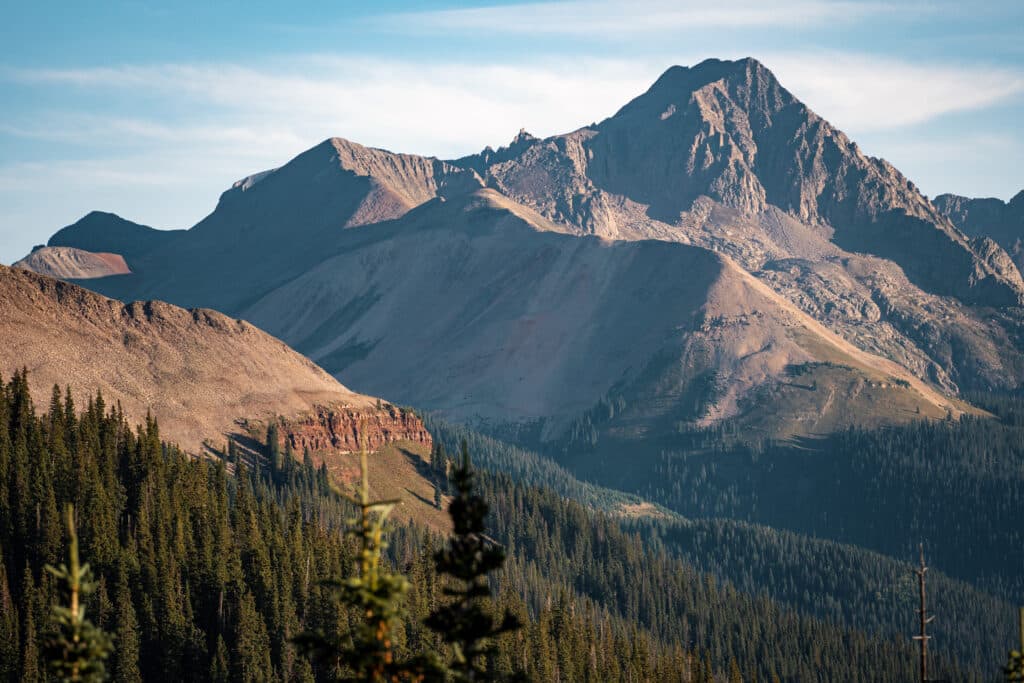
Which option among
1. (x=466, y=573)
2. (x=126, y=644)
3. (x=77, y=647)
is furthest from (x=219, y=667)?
(x=466, y=573)

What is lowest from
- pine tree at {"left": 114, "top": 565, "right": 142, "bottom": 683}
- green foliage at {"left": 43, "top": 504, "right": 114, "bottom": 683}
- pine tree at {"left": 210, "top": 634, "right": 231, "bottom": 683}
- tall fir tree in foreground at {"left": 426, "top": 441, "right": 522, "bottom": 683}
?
pine tree at {"left": 210, "top": 634, "right": 231, "bottom": 683}

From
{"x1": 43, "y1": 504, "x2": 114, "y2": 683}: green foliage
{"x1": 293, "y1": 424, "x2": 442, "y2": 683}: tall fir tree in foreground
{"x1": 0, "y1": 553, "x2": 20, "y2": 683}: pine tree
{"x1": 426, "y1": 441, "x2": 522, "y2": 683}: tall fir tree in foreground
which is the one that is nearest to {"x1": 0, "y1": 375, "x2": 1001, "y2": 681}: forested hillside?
{"x1": 0, "y1": 553, "x2": 20, "y2": 683}: pine tree

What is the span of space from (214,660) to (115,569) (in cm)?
1689

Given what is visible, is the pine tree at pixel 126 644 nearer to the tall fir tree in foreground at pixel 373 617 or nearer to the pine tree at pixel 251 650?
the pine tree at pixel 251 650

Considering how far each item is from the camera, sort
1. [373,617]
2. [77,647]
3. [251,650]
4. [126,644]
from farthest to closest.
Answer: [251,650] < [126,644] < [77,647] < [373,617]

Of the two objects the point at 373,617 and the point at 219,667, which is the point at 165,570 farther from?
the point at 373,617

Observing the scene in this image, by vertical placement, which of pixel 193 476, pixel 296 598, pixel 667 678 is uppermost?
pixel 193 476

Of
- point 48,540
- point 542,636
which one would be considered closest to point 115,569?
point 48,540

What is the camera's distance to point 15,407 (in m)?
185

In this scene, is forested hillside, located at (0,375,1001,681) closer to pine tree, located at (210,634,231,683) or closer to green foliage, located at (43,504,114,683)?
pine tree, located at (210,634,231,683)

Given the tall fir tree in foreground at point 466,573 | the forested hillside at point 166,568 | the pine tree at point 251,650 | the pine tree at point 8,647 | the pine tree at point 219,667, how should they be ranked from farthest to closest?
the pine tree at point 251,650
the forested hillside at point 166,568
the pine tree at point 219,667
the pine tree at point 8,647
the tall fir tree in foreground at point 466,573

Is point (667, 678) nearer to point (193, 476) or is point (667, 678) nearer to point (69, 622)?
point (193, 476)

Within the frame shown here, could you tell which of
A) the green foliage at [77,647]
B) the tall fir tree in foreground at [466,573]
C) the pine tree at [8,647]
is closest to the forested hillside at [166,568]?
the pine tree at [8,647]

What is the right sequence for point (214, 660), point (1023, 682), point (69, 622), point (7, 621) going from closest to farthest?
point (69, 622) → point (1023, 682) → point (7, 621) → point (214, 660)
